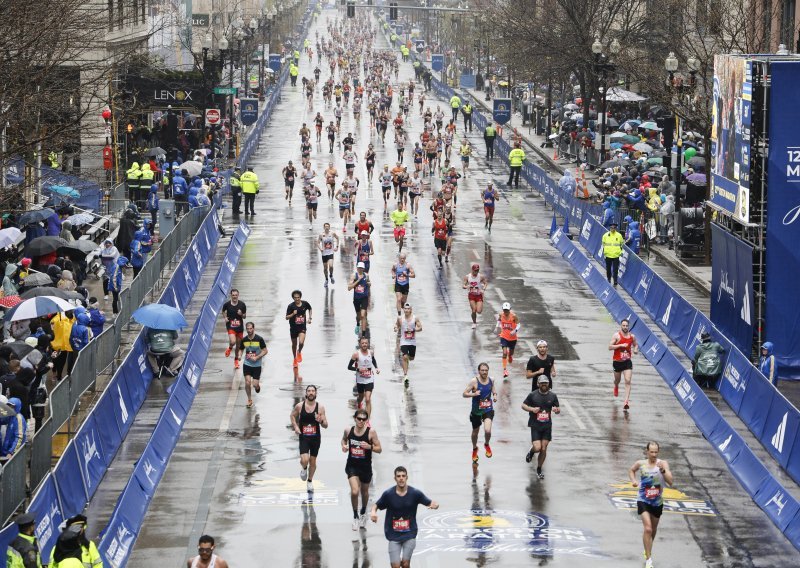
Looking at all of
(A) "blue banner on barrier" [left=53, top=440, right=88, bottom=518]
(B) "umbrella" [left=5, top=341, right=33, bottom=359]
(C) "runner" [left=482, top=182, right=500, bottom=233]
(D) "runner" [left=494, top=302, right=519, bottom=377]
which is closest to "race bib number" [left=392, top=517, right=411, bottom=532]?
(A) "blue banner on barrier" [left=53, top=440, right=88, bottom=518]

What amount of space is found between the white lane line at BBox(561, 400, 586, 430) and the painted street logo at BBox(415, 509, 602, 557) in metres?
5.18

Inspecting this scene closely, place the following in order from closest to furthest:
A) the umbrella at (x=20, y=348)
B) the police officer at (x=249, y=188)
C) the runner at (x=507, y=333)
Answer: the umbrella at (x=20, y=348) < the runner at (x=507, y=333) < the police officer at (x=249, y=188)

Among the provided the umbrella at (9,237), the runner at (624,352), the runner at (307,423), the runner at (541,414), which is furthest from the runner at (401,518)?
the umbrella at (9,237)

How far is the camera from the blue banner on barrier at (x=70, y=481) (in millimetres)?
19641

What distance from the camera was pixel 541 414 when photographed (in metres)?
22.6

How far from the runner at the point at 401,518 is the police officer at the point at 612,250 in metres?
21.1

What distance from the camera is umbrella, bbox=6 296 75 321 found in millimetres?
26531

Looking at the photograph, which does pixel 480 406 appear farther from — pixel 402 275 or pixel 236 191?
pixel 236 191

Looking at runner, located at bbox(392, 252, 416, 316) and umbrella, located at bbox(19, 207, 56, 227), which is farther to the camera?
umbrella, located at bbox(19, 207, 56, 227)

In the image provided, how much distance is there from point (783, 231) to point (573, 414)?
19.4 ft

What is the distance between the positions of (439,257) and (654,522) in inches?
934

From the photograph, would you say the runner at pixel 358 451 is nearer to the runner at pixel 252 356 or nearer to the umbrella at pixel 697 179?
the runner at pixel 252 356

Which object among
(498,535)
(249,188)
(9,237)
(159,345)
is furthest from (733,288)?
(249,188)

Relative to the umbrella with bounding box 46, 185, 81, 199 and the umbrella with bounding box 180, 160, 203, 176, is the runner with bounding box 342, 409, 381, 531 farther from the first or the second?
the umbrella with bounding box 180, 160, 203, 176
